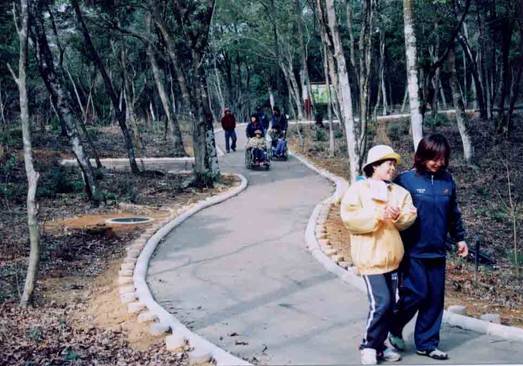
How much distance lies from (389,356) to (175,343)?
6.12ft

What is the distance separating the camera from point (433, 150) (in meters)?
4.45

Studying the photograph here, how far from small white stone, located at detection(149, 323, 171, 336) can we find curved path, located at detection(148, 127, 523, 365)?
24 centimetres

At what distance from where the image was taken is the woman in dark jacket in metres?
4.51

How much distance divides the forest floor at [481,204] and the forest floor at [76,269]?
317cm

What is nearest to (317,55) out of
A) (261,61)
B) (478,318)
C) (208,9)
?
(261,61)

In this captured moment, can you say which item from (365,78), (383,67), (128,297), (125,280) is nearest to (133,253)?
(125,280)

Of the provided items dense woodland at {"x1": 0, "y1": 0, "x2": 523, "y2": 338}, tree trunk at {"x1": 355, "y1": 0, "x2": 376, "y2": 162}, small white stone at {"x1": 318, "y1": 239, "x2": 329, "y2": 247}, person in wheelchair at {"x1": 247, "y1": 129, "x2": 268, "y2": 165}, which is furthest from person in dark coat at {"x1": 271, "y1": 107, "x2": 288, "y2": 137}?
small white stone at {"x1": 318, "y1": 239, "x2": 329, "y2": 247}

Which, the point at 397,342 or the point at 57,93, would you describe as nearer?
the point at 397,342

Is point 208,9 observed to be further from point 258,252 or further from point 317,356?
point 317,356

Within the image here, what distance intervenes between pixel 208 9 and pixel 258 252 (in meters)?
7.94

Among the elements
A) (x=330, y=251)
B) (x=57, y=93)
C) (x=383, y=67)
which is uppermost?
(x=383, y=67)

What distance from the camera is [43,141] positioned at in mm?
23812

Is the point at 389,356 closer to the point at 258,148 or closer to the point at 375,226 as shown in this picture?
the point at 375,226

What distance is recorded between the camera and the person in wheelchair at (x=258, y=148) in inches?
692
